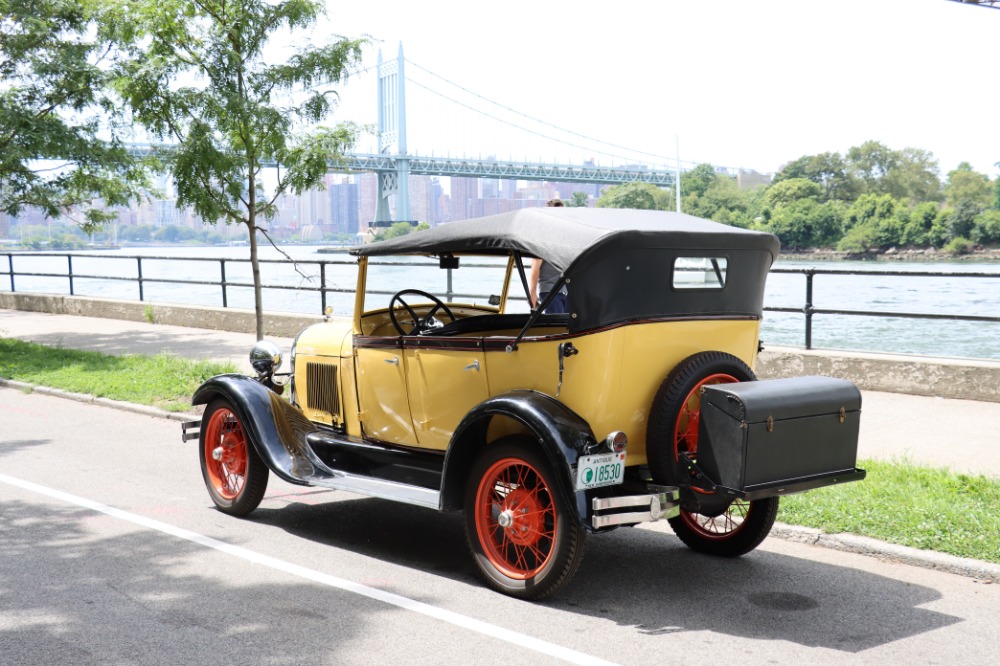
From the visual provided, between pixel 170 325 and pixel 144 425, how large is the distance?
8924mm

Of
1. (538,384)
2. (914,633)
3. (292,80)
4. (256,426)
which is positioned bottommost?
A: (914,633)

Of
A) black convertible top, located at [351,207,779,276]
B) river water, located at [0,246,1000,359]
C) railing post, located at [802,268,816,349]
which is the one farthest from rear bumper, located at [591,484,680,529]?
railing post, located at [802,268,816,349]

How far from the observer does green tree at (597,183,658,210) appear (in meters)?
43.8

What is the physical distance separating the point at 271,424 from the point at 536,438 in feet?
7.10

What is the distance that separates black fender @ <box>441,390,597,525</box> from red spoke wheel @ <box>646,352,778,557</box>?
0.34 m

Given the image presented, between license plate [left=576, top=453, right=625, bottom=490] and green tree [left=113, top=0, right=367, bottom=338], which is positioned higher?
green tree [left=113, top=0, right=367, bottom=338]

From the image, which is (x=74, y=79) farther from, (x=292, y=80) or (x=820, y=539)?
(x=820, y=539)

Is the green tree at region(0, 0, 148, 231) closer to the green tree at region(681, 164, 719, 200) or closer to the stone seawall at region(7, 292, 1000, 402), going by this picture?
the stone seawall at region(7, 292, 1000, 402)

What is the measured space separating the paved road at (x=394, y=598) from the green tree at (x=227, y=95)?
543cm

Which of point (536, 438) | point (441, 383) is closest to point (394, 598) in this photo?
point (536, 438)

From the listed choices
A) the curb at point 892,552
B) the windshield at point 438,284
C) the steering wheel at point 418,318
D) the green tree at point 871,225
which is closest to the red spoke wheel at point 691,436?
the curb at point 892,552

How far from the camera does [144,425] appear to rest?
9.81 m

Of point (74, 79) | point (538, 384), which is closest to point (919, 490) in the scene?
point (538, 384)

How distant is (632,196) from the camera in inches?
1727
